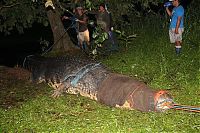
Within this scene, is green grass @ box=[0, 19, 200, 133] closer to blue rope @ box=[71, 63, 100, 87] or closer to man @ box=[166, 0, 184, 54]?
blue rope @ box=[71, 63, 100, 87]

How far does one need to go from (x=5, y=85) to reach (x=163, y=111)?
6263 mm

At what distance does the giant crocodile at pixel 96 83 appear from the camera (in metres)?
7.09

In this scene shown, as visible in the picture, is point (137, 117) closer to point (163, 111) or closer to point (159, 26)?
point (163, 111)

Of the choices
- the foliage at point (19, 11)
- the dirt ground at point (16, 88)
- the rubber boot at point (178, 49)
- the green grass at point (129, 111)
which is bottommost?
the dirt ground at point (16, 88)

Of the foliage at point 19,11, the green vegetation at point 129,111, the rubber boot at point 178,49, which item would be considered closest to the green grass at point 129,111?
the green vegetation at point 129,111

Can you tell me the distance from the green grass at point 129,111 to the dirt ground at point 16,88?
140 millimetres

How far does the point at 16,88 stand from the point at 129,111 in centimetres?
489

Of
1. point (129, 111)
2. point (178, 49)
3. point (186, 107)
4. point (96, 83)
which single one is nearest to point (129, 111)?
point (129, 111)

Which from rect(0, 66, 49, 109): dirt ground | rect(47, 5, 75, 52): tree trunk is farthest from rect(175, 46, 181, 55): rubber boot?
rect(47, 5, 75, 52): tree trunk

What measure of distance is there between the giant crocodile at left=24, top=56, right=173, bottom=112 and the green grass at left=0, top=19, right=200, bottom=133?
21 centimetres

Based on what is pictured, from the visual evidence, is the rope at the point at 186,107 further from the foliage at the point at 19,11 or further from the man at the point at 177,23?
the foliage at the point at 19,11

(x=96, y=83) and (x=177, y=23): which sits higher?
(x=177, y=23)

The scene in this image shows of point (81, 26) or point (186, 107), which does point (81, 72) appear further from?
point (81, 26)

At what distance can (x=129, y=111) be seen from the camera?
7.29m
